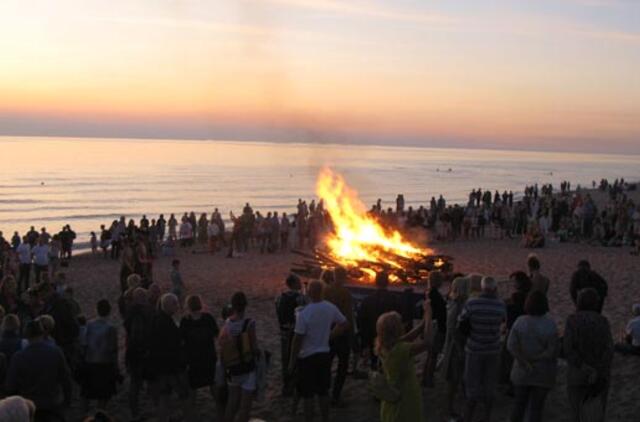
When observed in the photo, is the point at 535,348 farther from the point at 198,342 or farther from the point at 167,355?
the point at 167,355

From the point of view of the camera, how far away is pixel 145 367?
8.08m

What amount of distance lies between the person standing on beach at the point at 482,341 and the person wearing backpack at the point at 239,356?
206 centimetres

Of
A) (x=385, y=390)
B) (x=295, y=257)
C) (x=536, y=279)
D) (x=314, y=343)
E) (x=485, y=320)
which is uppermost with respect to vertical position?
(x=536, y=279)

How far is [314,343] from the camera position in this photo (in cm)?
751

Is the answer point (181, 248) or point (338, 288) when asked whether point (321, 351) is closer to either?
point (338, 288)

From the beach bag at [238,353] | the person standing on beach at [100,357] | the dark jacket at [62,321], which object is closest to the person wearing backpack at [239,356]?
the beach bag at [238,353]

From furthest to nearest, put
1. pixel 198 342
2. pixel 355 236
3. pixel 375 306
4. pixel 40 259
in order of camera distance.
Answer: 1. pixel 355 236
2. pixel 40 259
3. pixel 375 306
4. pixel 198 342

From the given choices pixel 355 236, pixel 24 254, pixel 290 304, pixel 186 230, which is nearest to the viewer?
pixel 290 304

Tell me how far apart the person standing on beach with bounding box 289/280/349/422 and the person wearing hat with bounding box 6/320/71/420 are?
219 cm

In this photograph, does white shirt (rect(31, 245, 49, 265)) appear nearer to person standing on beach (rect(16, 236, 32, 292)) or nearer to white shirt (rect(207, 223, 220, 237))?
person standing on beach (rect(16, 236, 32, 292))

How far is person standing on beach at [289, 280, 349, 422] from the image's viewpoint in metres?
7.48

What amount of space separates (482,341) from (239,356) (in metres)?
2.35

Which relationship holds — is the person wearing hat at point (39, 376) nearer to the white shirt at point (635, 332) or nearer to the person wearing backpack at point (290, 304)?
the person wearing backpack at point (290, 304)

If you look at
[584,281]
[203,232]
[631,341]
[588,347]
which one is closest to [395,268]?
[631,341]
